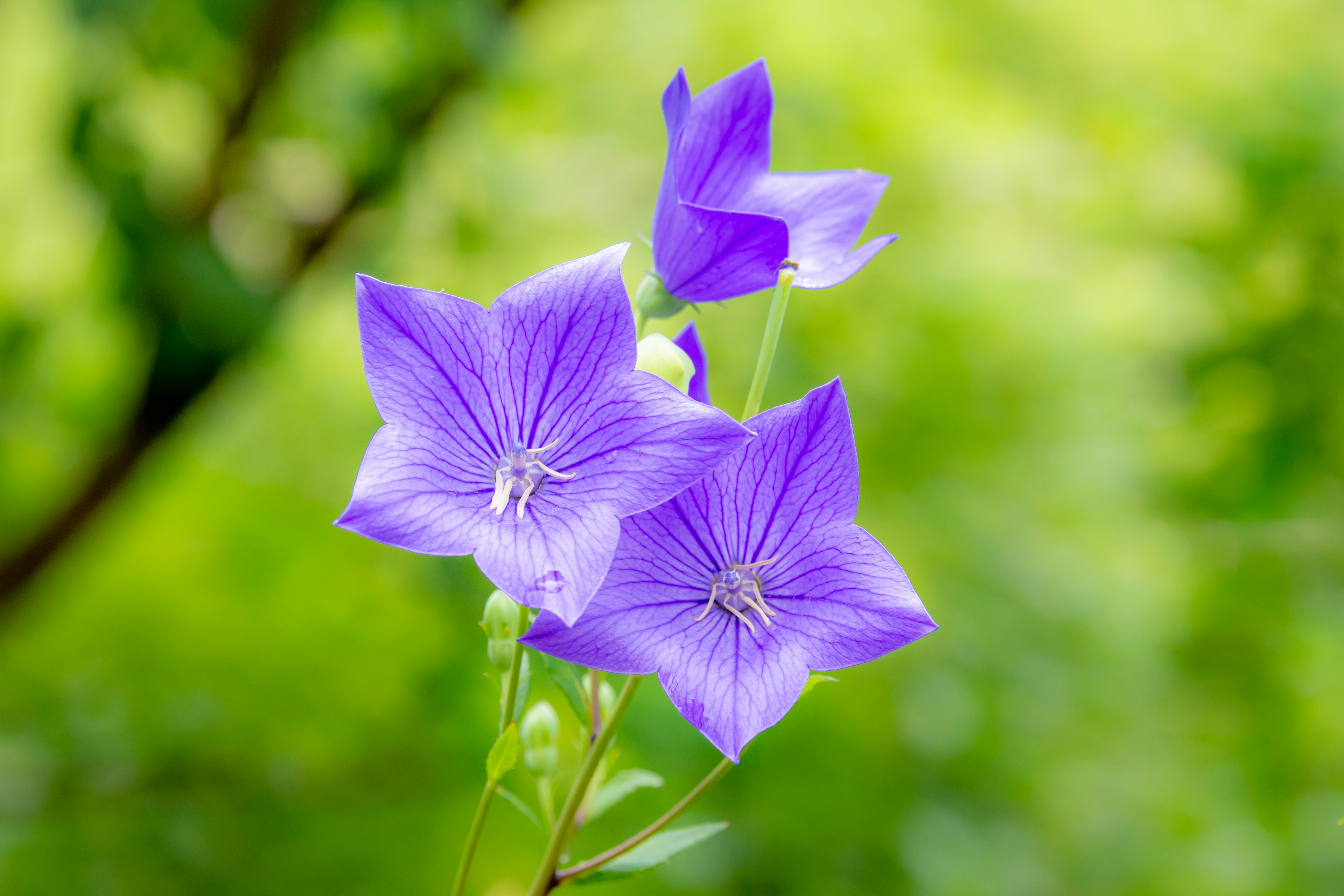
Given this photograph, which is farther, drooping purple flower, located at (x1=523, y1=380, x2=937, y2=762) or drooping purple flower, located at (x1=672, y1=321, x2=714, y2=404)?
drooping purple flower, located at (x1=672, y1=321, x2=714, y2=404)

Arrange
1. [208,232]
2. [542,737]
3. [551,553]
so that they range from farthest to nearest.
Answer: [208,232], [542,737], [551,553]

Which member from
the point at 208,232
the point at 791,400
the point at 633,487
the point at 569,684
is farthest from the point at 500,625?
the point at 208,232

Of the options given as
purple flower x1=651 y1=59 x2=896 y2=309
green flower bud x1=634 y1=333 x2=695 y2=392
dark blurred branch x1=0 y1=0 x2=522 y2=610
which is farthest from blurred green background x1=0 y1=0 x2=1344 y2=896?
green flower bud x1=634 y1=333 x2=695 y2=392

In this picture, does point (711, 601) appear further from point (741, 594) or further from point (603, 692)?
point (603, 692)

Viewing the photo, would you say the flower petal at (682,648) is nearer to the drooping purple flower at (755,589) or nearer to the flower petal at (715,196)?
the drooping purple flower at (755,589)

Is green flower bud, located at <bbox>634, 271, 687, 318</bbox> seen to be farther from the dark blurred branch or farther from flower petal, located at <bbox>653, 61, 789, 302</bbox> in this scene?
the dark blurred branch

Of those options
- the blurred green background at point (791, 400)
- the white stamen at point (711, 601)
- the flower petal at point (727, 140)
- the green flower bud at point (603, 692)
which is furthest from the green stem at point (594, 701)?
the blurred green background at point (791, 400)

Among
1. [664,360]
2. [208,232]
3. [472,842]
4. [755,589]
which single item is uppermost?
[208,232]
